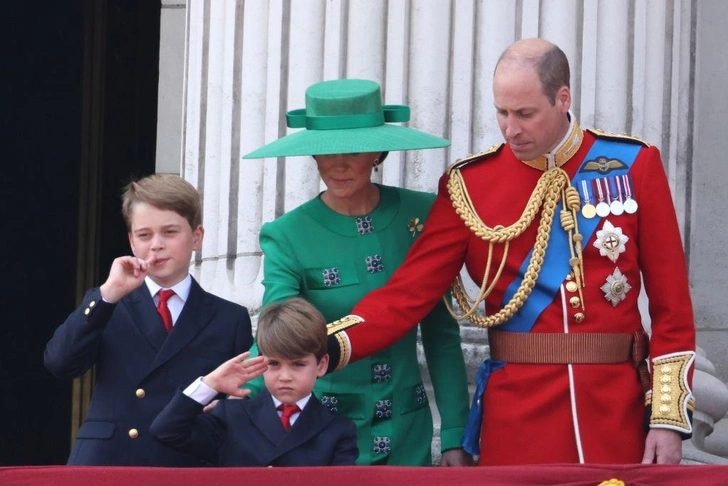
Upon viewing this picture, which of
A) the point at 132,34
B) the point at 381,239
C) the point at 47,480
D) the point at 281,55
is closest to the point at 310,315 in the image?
the point at 381,239

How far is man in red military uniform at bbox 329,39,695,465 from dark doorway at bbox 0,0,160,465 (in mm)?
3634

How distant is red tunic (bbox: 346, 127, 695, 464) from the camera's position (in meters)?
3.94

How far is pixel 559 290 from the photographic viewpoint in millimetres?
4008

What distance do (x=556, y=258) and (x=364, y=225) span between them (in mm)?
530

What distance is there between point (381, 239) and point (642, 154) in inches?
27.9

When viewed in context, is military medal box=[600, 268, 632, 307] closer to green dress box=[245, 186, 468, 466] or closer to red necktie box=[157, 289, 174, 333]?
green dress box=[245, 186, 468, 466]

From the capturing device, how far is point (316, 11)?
17.1 feet

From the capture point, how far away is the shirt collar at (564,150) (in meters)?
4.08

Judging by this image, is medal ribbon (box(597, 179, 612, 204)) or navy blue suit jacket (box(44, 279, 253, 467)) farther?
medal ribbon (box(597, 179, 612, 204))

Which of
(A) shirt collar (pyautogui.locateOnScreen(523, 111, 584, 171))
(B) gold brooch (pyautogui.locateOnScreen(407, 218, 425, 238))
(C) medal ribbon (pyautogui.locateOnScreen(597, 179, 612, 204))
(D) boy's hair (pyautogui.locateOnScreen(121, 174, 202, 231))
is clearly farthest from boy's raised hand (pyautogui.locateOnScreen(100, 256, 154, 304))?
(C) medal ribbon (pyautogui.locateOnScreen(597, 179, 612, 204))

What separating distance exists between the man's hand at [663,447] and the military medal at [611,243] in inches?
17.3

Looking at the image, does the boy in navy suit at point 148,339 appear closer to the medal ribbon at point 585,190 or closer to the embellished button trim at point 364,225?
the embellished button trim at point 364,225

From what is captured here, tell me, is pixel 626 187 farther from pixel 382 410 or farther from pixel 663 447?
pixel 382 410

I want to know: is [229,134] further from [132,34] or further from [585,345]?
[132,34]
